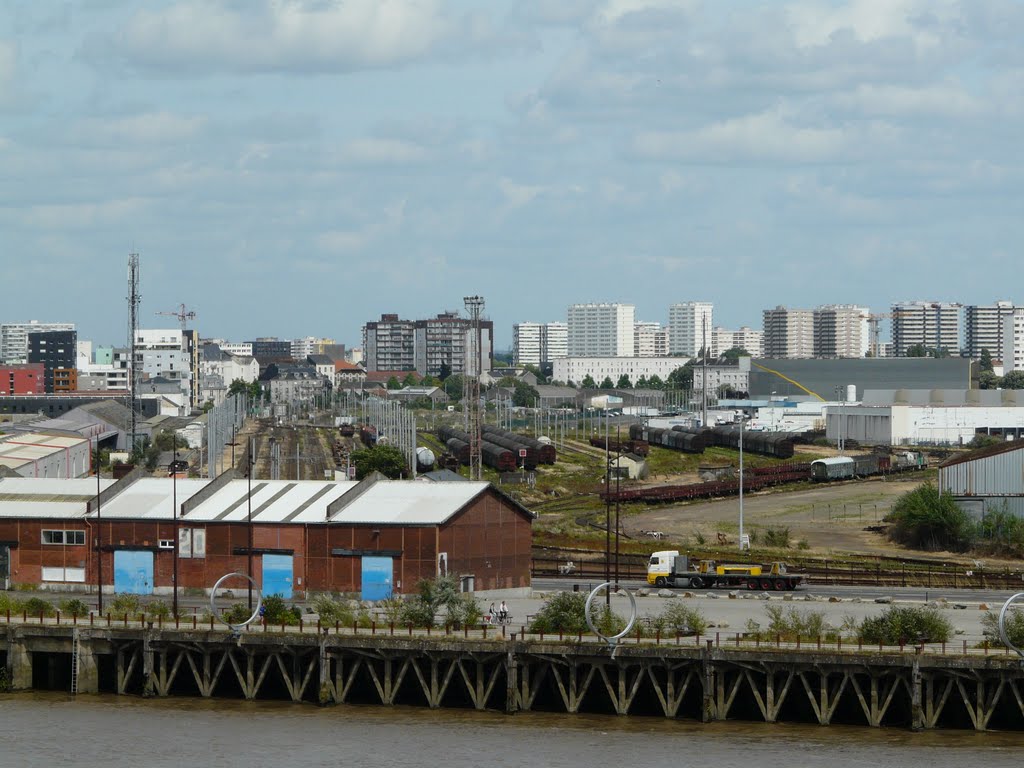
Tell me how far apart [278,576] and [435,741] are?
688 inches

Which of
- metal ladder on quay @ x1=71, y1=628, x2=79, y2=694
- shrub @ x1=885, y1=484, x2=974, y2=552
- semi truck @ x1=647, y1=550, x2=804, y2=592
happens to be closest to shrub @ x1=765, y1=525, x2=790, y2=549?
shrub @ x1=885, y1=484, x2=974, y2=552

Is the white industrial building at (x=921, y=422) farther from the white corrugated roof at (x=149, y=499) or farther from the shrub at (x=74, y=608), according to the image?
the shrub at (x=74, y=608)

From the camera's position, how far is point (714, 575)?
6450 centimetres

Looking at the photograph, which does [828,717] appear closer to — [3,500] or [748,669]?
[748,669]

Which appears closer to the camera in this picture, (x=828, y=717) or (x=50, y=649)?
(x=828, y=717)

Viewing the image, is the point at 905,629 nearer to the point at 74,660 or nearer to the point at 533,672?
the point at 533,672

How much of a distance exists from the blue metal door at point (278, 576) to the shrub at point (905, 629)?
22.1 meters

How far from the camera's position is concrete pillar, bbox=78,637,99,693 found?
158ft

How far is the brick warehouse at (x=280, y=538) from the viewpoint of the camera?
57.4 m

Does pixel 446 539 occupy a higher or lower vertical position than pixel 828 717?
higher

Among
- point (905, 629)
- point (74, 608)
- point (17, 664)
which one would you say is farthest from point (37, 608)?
point (905, 629)

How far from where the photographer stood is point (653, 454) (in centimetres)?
14712

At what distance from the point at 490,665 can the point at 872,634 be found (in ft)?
35.6

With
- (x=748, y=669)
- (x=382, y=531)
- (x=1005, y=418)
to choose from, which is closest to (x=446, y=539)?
(x=382, y=531)
